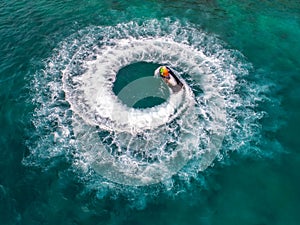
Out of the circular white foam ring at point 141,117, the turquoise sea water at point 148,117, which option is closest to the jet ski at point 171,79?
the circular white foam ring at point 141,117

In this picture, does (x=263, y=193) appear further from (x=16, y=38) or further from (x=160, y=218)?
(x=16, y=38)

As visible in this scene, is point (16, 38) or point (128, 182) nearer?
point (128, 182)

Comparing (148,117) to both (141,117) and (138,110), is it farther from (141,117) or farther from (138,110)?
(138,110)

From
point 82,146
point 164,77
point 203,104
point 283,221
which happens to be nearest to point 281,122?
point 203,104

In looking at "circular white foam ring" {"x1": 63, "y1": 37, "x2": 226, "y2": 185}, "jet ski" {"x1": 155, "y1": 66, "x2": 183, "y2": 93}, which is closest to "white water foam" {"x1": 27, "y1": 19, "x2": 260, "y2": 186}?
"circular white foam ring" {"x1": 63, "y1": 37, "x2": 226, "y2": 185}

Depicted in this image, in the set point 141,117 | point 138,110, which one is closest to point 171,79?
point 138,110

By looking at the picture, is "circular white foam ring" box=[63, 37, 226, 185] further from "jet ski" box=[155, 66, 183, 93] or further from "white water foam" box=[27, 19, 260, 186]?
"jet ski" box=[155, 66, 183, 93]
